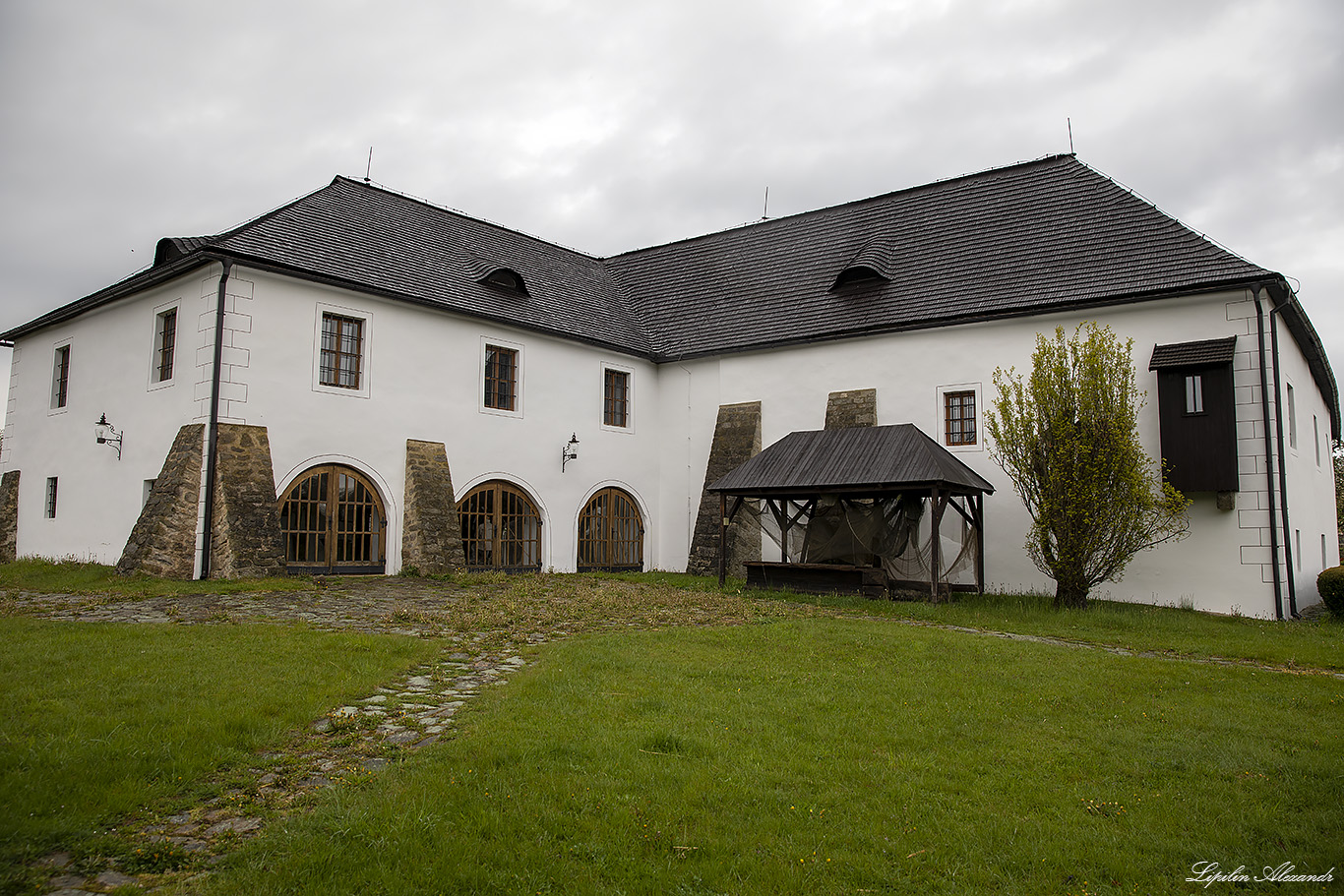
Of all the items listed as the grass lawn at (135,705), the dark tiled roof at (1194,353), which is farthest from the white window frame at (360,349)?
the dark tiled roof at (1194,353)

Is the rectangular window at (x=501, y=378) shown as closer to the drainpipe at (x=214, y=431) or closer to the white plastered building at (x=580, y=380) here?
the white plastered building at (x=580, y=380)

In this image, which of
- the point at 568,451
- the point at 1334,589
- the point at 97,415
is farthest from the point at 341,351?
the point at 1334,589

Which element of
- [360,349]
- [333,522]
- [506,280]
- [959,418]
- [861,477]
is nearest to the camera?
[861,477]

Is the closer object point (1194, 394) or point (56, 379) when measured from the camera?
point (1194, 394)

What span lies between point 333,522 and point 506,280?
22.0 ft

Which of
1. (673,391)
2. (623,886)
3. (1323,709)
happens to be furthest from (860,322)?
(623,886)

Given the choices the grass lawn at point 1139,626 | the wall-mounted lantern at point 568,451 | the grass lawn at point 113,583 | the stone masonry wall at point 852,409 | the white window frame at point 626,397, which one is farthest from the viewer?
the white window frame at point 626,397

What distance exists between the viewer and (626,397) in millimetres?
20328

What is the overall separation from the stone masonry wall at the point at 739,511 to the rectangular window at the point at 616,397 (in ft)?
7.16

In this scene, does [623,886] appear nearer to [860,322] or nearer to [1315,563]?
[860,322]

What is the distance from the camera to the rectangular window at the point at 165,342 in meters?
15.0

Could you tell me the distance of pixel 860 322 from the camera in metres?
17.7

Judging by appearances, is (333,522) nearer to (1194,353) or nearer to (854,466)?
(854,466)

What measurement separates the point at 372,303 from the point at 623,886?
1404 cm
